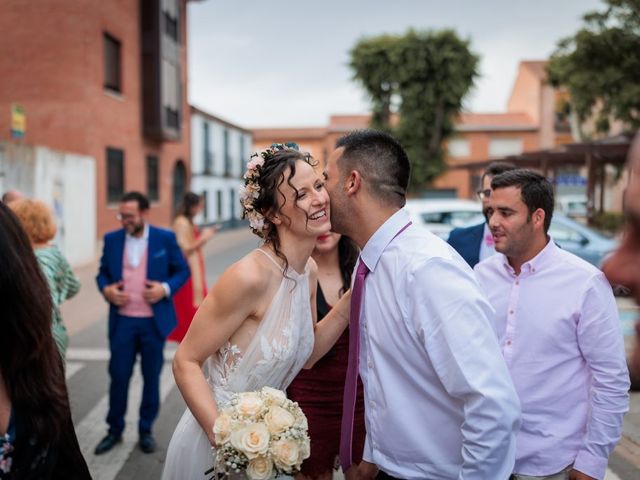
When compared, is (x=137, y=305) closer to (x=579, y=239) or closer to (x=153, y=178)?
(x=579, y=239)

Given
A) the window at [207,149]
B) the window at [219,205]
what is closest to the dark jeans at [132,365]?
the window at [207,149]

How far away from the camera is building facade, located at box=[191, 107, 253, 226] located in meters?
36.5

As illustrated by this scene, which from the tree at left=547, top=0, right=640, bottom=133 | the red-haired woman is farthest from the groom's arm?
the tree at left=547, top=0, right=640, bottom=133

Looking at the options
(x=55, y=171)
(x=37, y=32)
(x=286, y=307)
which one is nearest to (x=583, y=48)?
(x=55, y=171)

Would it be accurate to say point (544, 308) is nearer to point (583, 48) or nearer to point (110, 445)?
point (110, 445)

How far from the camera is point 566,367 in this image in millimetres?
2619

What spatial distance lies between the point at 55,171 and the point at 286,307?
14.6m

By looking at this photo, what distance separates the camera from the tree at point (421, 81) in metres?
38.8

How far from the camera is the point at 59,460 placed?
77.3 inches

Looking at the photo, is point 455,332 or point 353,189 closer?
point 455,332

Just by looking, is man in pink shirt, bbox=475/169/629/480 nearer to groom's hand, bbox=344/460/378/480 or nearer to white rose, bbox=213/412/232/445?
groom's hand, bbox=344/460/378/480

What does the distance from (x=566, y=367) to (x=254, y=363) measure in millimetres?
1305

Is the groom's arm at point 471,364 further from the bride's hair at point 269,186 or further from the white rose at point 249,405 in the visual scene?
the bride's hair at point 269,186

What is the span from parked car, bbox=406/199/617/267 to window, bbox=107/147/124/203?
41.1 ft
